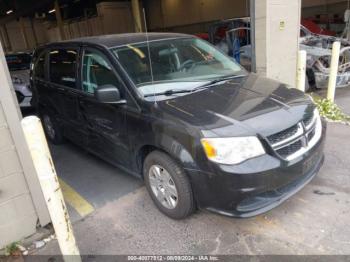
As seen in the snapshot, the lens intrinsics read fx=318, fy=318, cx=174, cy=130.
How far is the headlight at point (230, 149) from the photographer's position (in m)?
2.42

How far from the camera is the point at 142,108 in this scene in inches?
117

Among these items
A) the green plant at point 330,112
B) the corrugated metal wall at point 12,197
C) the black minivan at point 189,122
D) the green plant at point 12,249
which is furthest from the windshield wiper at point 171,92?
the green plant at point 330,112

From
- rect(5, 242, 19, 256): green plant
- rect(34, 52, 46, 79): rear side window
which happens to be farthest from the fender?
rect(34, 52, 46, 79): rear side window

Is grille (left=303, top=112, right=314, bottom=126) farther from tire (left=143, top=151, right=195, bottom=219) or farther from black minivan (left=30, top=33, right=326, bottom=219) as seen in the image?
tire (left=143, top=151, right=195, bottom=219)

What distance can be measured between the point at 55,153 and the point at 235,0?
16680 millimetres

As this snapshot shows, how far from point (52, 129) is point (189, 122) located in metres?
3.27

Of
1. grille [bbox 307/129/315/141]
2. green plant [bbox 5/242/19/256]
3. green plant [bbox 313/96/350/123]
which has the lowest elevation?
green plant [bbox 313/96/350/123]

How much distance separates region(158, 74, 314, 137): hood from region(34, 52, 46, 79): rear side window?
2810 mm

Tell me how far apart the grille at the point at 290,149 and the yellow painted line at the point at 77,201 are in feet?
6.51

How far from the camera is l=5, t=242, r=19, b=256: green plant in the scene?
273 centimetres

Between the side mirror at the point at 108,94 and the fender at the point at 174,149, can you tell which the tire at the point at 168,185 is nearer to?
the fender at the point at 174,149

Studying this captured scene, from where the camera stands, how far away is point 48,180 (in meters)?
2.00

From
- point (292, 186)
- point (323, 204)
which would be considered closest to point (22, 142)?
point (292, 186)

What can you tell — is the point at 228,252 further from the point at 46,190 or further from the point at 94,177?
the point at 94,177
